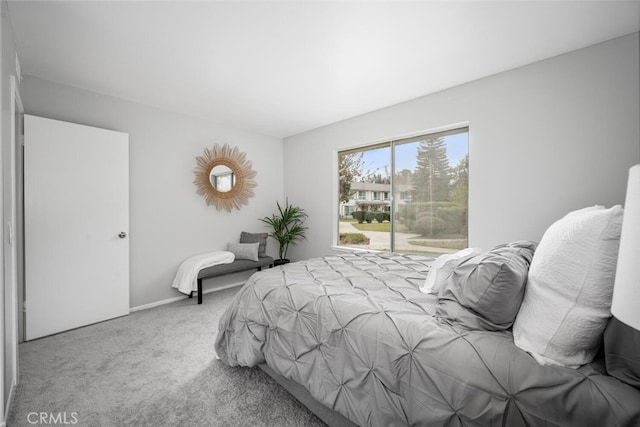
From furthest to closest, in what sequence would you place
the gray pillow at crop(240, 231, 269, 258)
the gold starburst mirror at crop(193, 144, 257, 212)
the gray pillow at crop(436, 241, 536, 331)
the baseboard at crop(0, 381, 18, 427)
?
the gray pillow at crop(240, 231, 269, 258), the gold starburst mirror at crop(193, 144, 257, 212), the baseboard at crop(0, 381, 18, 427), the gray pillow at crop(436, 241, 536, 331)

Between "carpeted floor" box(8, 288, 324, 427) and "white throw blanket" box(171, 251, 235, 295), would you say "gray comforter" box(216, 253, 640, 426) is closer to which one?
"carpeted floor" box(8, 288, 324, 427)

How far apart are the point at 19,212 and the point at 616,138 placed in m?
5.30

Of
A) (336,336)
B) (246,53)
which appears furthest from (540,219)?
(246,53)

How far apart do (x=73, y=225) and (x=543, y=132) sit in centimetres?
475

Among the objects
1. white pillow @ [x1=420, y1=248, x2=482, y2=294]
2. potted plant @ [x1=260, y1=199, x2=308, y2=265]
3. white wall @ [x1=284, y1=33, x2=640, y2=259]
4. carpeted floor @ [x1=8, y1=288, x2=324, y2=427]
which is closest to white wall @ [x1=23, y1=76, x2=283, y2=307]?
potted plant @ [x1=260, y1=199, x2=308, y2=265]

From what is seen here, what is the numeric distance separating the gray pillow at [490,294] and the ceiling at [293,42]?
1758 mm

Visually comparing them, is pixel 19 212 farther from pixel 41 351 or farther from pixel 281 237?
pixel 281 237

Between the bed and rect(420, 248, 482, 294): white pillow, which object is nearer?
Result: the bed

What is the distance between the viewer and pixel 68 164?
9.10 feet

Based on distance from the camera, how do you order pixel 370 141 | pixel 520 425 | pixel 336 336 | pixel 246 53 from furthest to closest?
1. pixel 370 141
2. pixel 246 53
3. pixel 336 336
4. pixel 520 425

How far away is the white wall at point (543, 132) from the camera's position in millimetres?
2121

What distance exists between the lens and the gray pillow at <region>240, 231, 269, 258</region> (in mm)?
4336

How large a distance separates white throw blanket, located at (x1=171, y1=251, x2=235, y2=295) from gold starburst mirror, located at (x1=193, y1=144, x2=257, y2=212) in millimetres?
841

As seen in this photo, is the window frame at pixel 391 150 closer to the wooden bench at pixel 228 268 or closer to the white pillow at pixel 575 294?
the wooden bench at pixel 228 268
